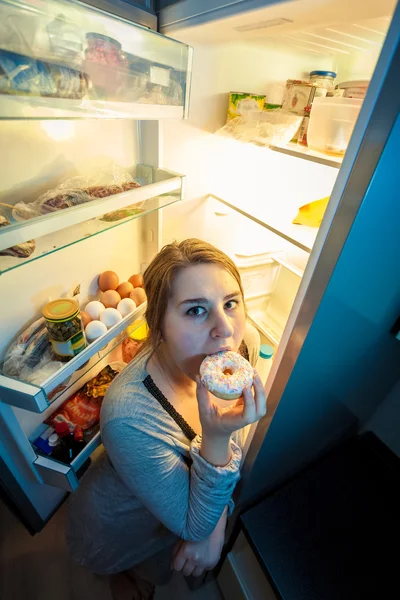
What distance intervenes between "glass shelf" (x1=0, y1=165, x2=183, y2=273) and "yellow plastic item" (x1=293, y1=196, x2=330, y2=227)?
430 millimetres

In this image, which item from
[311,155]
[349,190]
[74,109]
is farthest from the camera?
[311,155]

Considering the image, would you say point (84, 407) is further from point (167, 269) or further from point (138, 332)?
point (167, 269)

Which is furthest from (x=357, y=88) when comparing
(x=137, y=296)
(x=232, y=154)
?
(x=137, y=296)

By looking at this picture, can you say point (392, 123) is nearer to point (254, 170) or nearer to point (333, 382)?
point (333, 382)

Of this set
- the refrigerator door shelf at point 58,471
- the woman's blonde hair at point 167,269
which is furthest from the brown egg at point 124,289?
the refrigerator door shelf at point 58,471

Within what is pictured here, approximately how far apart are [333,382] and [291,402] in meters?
0.16

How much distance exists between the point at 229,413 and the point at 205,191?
926 mm

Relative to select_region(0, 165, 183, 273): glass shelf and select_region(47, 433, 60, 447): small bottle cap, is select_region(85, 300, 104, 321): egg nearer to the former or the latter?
select_region(0, 165, 183, 273): glass shelf

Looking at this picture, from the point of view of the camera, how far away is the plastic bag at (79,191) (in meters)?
0.66

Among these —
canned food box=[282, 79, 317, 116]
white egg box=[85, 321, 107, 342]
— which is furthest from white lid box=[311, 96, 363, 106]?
white egg box=[85, 321, 107, 342]

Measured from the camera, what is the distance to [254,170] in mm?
1249

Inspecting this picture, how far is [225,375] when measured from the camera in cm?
64

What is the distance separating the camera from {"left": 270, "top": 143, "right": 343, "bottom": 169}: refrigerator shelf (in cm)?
64

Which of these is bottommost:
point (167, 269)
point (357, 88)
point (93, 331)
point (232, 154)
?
point (93, 331)
